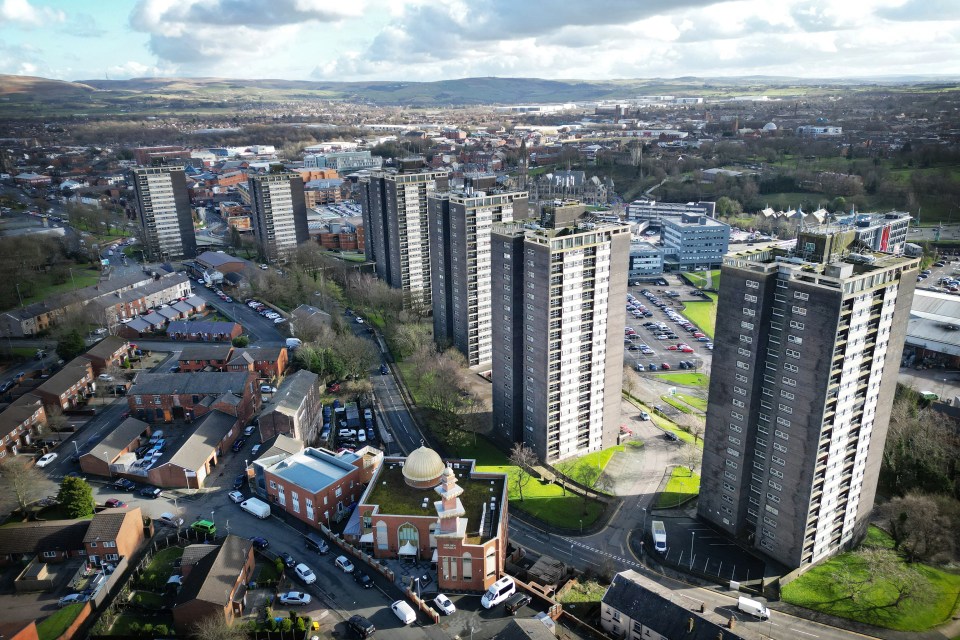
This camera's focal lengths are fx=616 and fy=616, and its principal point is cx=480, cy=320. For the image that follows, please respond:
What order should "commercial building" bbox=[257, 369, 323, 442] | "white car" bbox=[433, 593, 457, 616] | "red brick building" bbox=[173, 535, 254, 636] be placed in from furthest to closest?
"commercial building" bbox=[257, 369, 323, 442] < "white car" bbox=[433, 593, 457, 616] < "red brick building" bbox=[173, 535, 254, 636]

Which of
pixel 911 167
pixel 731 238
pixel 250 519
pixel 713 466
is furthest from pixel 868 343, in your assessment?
pixel 911 167

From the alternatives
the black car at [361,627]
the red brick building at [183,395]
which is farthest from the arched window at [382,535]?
the red brick building at [183,395]

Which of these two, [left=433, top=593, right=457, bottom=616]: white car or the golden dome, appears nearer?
[left=433, top=593, right=457, bottom=616]: white car

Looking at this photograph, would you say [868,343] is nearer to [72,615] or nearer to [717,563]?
[717,563]

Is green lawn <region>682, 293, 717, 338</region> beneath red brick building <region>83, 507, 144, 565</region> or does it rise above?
beneath

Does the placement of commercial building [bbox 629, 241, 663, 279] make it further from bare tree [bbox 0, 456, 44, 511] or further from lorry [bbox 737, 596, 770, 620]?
bare tree [bbox 0, 456, 44, 511]

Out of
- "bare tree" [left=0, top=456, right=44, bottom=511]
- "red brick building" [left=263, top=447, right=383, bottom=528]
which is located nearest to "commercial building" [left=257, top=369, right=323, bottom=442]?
"red brick building" [left=263, top=447, right=383, bottom=528]

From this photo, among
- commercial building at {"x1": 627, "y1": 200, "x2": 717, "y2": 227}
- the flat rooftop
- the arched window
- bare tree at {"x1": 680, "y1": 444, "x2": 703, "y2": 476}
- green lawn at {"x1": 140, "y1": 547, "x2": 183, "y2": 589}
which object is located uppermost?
commercial building at {"x1": 627, "y1": 200, "x2": 717, "y2": 227}
